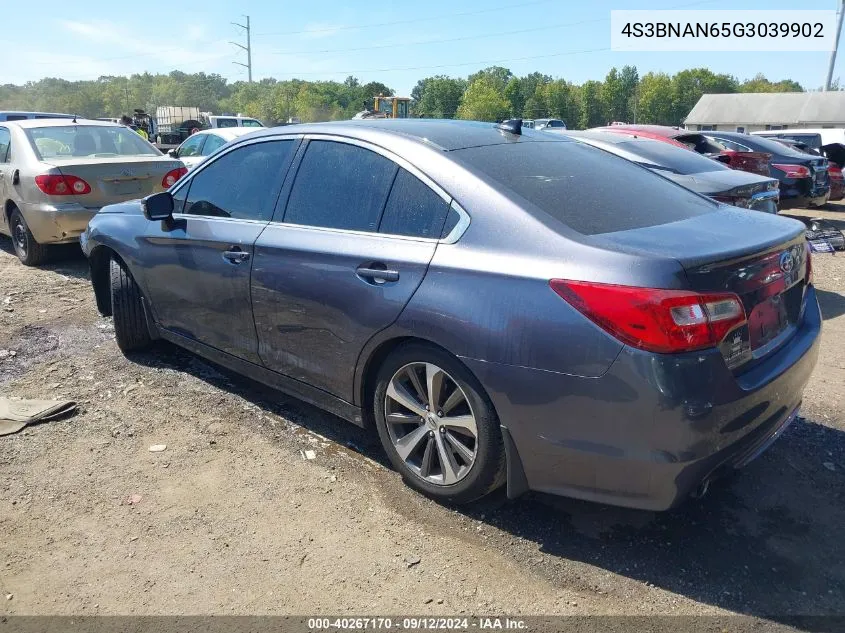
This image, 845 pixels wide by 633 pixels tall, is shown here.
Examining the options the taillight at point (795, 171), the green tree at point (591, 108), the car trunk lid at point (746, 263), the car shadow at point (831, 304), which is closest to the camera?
the car trunk lid at point (746, 263)

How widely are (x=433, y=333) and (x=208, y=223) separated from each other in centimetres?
186

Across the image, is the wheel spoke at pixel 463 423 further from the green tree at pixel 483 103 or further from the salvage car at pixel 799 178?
the green tree at pixel 483 103

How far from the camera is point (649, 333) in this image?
7.46ft

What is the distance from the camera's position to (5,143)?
8.12 metres

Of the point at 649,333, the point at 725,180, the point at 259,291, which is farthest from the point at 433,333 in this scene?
the point at 725,180

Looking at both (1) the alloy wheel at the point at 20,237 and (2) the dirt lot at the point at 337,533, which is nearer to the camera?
(2) the dirt lot at the point at 337,533

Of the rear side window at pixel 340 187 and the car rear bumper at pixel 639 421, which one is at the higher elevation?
the rear side window at pixel 340 187

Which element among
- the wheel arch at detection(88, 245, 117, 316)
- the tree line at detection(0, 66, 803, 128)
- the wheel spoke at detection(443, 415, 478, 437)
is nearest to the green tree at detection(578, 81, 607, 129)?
the tree line at detection(0, 66, 803, 128)

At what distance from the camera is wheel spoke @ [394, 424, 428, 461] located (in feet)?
9.98

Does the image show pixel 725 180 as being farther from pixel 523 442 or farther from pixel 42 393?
pixel 42 393

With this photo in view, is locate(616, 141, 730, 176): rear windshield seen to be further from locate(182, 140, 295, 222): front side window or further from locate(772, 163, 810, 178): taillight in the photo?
locate(772, 163, 810, 178): taillight

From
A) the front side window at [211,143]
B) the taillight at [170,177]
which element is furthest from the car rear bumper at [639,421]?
the front side window at [211,143]

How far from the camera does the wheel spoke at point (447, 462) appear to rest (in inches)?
116

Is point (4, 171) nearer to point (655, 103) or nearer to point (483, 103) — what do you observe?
point (483, 103)
